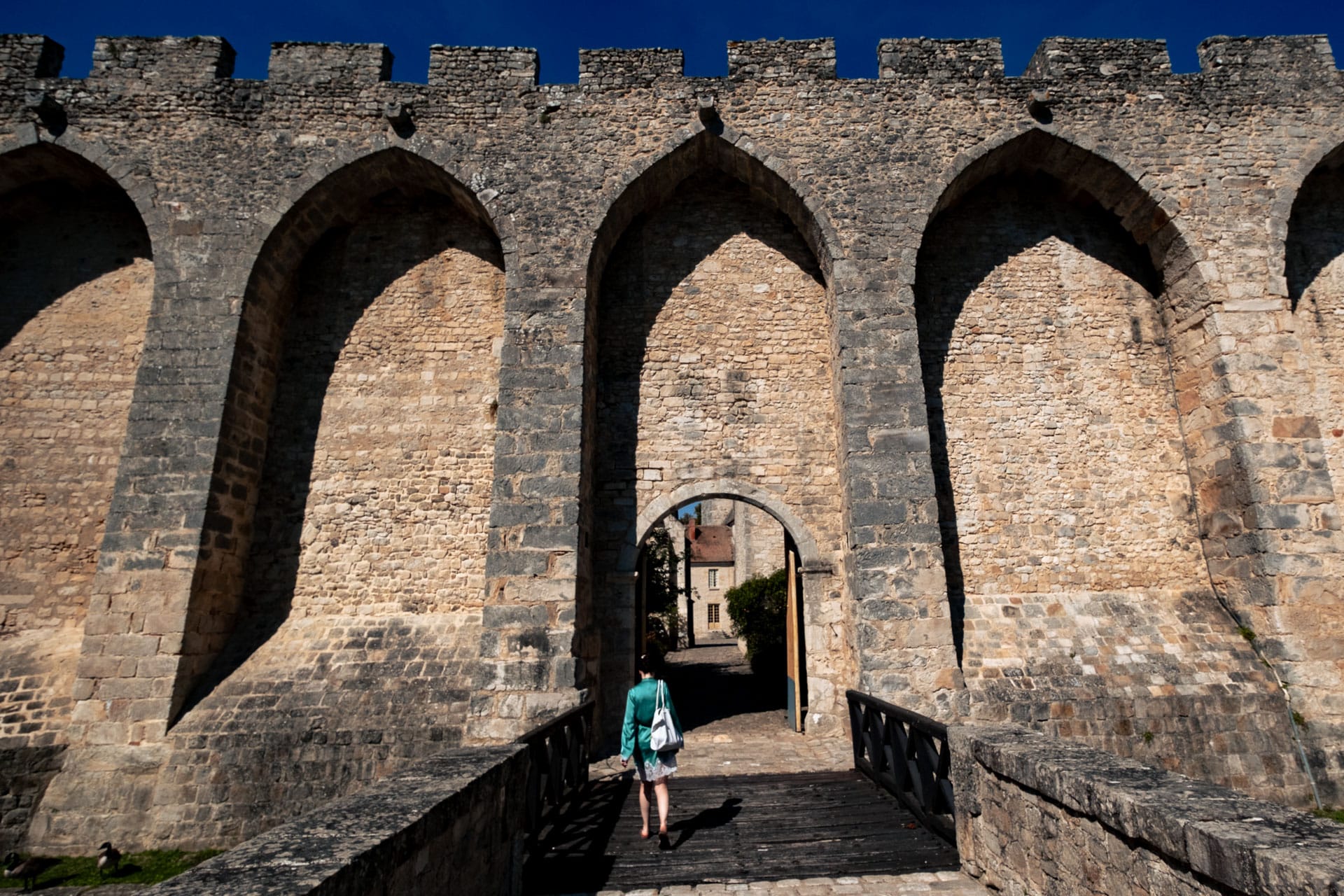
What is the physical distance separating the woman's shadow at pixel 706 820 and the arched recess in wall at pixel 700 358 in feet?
7.74

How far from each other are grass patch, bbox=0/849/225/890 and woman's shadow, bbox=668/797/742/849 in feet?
12.1

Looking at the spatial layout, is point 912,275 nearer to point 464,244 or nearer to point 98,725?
point 464,244

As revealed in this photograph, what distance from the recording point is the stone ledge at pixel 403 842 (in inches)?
80.4

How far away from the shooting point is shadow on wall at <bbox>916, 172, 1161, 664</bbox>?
25.7ft

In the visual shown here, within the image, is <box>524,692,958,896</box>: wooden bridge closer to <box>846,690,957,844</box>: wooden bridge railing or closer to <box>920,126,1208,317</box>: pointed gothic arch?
<box>846,690,957,844</box>: wooden bridge railing

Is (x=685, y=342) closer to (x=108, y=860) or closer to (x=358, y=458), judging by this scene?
(x=358, y=458)

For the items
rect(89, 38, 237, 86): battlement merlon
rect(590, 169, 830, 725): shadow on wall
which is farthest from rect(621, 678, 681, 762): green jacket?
rect(89, 38, 237, 86): battlement merlon

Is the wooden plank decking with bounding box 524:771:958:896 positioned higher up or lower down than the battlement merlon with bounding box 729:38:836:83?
lower down

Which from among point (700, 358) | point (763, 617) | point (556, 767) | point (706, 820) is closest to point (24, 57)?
point (700, 358)

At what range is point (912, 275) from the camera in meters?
7.30

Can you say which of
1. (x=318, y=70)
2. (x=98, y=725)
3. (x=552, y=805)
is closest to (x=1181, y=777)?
(x=552, y=805)

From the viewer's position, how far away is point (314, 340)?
7.92 m

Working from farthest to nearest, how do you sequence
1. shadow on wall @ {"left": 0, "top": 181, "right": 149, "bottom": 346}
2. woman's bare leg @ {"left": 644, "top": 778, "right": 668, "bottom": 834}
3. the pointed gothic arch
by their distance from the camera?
1. shadow on wall @ {"left": 0, "top": 181, "right": 149, "bottom": 346}
2. the pointed gothic arch
3. woman's bare leg @ {"left": 644, "top": 778, "right": 668, "bottom": 834}

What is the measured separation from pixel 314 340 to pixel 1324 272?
11.6 metres
